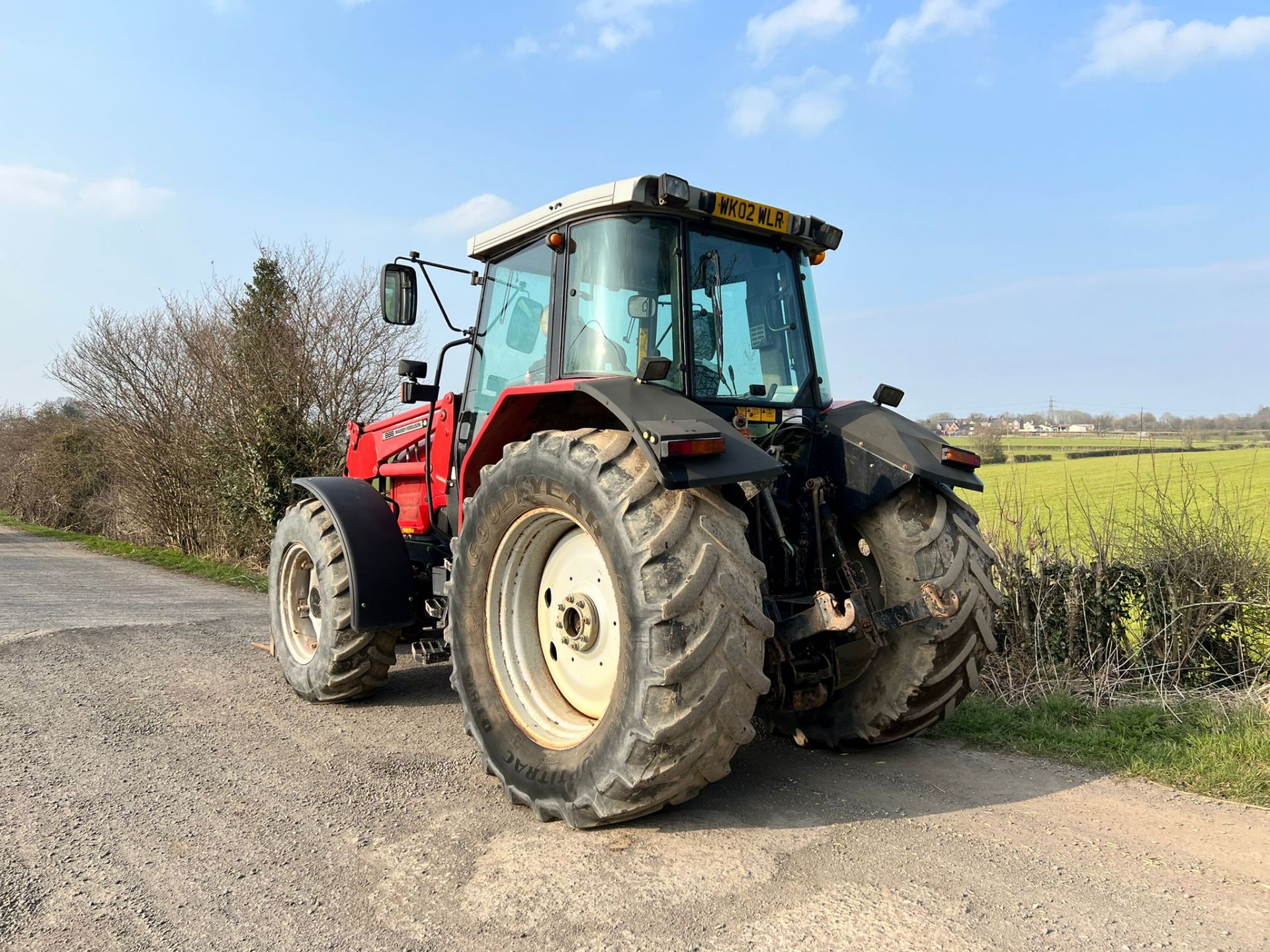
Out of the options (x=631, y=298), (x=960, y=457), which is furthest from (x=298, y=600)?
(x=960, y=457)

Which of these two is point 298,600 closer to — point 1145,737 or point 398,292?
point 398,292

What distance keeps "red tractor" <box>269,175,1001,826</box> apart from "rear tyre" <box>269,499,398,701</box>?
96mm

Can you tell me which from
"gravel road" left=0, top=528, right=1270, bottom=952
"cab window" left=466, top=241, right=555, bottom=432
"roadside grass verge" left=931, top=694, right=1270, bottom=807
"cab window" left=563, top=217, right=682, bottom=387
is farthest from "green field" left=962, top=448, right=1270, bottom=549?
"cab window" left=466, top=241, right=555, bottom=432

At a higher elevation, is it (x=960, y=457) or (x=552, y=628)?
(x=960, y=457)

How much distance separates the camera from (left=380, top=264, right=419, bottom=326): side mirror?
4.54 metres

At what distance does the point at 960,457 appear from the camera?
3.80 metres

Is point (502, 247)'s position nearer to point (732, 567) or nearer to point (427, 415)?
point (427, 415)

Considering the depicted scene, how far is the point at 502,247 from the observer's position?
454 cm

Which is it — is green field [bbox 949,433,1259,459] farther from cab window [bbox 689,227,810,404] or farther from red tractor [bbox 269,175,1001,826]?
red tractor [bbox 269,175,1001,826]

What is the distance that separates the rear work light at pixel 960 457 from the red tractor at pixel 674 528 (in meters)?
0.01

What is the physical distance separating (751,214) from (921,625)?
Answer: 6.48ft

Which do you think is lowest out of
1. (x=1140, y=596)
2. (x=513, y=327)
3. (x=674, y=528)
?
(x=1140, y=596)

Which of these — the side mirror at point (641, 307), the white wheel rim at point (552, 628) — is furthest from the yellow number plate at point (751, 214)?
the white wheel rim at point (552, 628)

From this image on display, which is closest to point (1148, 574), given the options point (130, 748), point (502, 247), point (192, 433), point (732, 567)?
point (732, 567)
